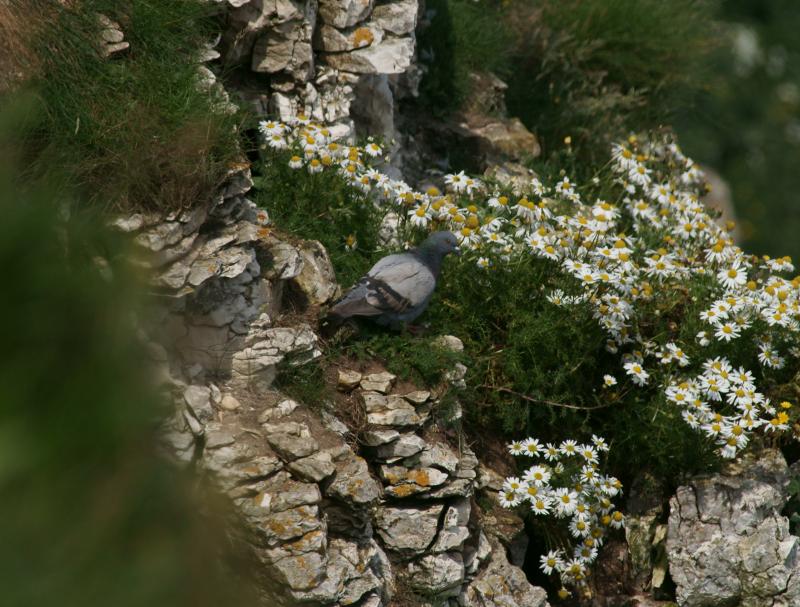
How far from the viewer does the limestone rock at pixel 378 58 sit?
6.59 meters

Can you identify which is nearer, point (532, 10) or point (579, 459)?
point (579, 459)

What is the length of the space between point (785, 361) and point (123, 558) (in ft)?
18.2

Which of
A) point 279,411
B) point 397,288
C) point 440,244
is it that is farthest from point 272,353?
point 440,244

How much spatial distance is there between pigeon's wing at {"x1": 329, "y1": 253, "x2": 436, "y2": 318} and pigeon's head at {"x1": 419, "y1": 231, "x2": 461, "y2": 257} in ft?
0.46

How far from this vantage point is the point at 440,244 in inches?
219

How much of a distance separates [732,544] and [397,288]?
244cm

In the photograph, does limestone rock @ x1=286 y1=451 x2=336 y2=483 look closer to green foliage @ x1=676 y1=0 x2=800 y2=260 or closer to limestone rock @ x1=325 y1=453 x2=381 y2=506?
limestone rock @ x1=325 y1=453 x2=381 y2=506

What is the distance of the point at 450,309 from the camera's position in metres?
5.86

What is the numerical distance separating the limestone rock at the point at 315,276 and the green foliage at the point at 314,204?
17 cm

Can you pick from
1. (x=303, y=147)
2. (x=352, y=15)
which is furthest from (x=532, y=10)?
(x=303, y=147)

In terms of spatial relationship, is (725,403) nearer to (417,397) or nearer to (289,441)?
(417,397)

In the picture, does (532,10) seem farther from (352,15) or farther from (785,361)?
(785,361)

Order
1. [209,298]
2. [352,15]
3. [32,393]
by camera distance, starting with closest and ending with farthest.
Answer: [32,393] → [209,298] → [352,15]

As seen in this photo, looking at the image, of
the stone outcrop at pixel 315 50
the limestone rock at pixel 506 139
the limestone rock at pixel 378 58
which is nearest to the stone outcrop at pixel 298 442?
the stone outcrop at pixel 315 50
